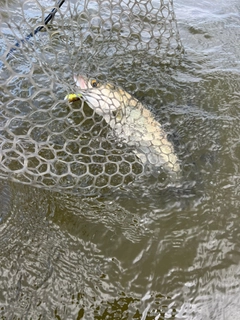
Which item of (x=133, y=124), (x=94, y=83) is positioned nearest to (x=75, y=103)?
(x=94, y=83)

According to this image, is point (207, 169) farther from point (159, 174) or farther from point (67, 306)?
point (67, 306)

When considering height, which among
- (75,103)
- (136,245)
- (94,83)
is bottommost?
(136,245)

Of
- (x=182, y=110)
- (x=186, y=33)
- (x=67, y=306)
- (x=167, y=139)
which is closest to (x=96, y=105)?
(x=167, y=139)

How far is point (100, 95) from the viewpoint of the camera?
197 centimetres

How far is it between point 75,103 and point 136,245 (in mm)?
1272

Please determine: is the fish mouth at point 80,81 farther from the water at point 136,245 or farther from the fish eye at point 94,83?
the water at point 136,245

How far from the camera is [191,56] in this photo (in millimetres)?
3555

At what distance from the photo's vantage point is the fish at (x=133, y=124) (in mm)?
2065

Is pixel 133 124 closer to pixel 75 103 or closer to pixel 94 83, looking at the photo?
pixel 94 83

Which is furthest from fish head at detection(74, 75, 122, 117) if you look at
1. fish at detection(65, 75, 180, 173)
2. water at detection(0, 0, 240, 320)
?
water at detection(0, 0, 240, 320)

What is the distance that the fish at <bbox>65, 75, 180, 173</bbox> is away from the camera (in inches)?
81.3

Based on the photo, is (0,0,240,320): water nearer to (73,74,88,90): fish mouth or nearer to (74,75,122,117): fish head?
(74,75,122,117): fish head

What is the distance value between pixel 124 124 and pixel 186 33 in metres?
2.51

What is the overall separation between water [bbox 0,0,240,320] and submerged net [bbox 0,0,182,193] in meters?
0.17
